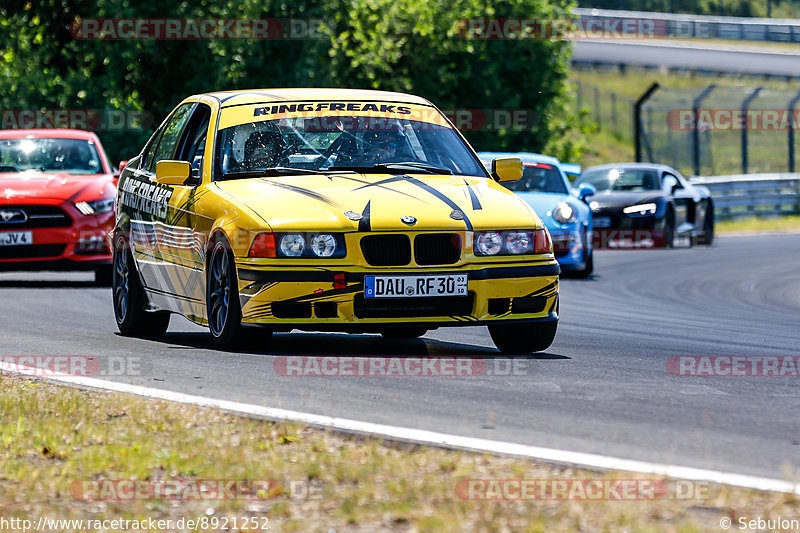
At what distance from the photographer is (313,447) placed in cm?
568

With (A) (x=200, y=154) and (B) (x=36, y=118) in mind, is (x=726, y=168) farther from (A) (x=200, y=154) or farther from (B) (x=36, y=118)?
(A) (x=200, y=154)

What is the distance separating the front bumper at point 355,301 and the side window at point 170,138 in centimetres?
210

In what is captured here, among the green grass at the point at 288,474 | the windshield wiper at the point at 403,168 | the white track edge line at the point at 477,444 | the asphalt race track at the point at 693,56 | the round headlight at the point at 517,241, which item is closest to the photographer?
the green grass at the point at 288,474

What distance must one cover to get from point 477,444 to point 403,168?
3475mm

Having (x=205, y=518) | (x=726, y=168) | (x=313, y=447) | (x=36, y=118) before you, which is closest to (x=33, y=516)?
(x=205, y=518)

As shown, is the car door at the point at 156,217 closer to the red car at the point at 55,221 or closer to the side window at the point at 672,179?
the red car at the point at 55,221

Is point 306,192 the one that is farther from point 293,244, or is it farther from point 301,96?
point 301,96

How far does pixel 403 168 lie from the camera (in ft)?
29.2

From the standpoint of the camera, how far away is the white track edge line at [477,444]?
5059mm

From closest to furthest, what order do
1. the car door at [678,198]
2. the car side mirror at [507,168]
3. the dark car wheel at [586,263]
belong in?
the car side mirror at [507,168]
the dark car wheel at [586,263]
the car door at [678,198]

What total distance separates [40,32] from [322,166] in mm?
18428

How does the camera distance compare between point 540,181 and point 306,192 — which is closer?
point 306,192

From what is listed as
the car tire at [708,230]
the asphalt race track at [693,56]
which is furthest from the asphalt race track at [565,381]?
the asphalt race track at [693,56]

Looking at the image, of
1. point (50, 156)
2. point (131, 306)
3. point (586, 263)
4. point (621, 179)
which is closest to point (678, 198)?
point (621, 179)
